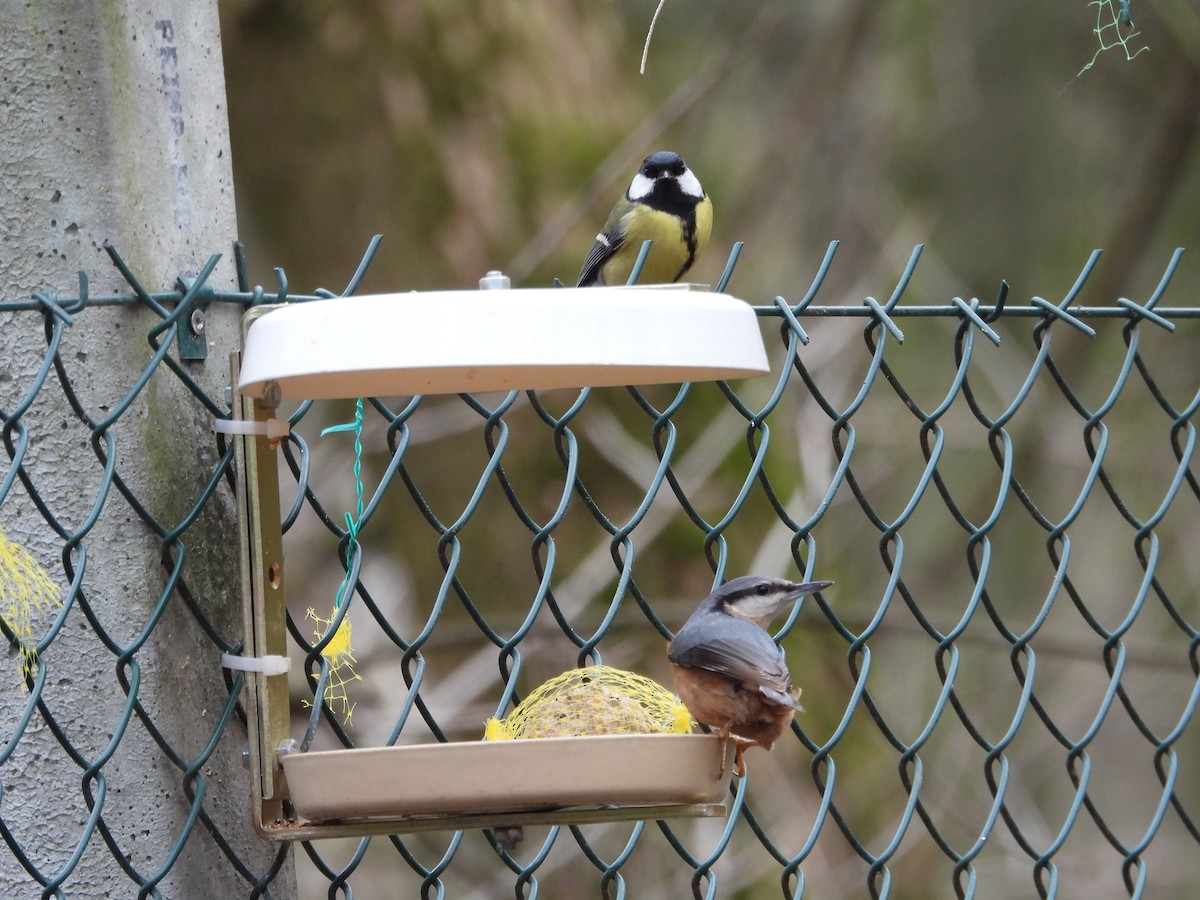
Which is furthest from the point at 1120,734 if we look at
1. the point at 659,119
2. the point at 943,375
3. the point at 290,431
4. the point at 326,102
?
the point at 290,431

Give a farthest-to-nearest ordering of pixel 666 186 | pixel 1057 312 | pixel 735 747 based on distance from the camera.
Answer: pixel 666 186
pixel 1057 312
pixel 735 747

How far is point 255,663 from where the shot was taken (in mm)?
2107

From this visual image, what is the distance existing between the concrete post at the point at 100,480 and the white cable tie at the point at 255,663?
0.04 metres

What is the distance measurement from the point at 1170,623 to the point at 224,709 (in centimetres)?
702

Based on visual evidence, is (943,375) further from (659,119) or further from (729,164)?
(659,119)

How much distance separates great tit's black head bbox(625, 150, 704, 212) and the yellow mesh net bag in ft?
8.04

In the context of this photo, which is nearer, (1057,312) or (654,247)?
(1057,312)

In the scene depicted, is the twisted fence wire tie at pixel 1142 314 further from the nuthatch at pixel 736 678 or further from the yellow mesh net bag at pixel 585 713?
the yellow mesh net bag at pixel 585 713

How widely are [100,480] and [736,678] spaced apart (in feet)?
3.04

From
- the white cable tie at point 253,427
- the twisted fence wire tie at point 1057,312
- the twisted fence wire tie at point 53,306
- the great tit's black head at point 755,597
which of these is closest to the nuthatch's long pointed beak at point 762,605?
the great tit's black head at point 755,597

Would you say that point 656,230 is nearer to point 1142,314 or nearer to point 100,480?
point 1142,314

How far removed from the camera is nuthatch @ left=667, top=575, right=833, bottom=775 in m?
2.24

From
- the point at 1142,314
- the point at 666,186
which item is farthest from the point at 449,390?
the point at 666,186

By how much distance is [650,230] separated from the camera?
4.51 m
